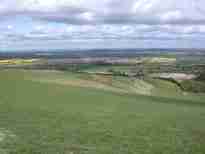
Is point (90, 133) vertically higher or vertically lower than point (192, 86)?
higher

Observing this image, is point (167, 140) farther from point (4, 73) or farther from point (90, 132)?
point (4, 73)

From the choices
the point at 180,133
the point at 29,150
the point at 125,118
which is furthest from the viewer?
the point at 125,118

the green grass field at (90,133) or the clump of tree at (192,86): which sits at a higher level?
the green grass field at (90,133)

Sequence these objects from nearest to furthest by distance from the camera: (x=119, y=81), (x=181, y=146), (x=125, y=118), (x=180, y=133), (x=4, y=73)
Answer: (x=181, y=146) → (x=180, y=133) → (x=125, y=118) → (x=4, y=73) → (x=119, y=81)

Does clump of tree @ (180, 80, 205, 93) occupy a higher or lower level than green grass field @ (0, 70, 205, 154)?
lower

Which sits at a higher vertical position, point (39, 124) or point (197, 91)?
point (39, 124)

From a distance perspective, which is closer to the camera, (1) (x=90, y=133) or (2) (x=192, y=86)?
(1) (x=90, y=133)

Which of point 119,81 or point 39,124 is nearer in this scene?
point 39,124

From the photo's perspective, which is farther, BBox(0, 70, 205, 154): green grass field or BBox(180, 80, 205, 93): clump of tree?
BBox(180, 80, 205, 93): clump of tree

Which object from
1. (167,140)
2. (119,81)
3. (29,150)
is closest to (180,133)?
(167,140)

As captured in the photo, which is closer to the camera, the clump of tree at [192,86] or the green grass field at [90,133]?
the green grass field at [90,133]
